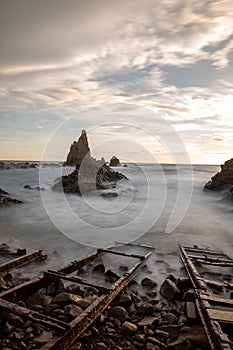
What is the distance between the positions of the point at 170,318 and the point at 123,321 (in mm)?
756

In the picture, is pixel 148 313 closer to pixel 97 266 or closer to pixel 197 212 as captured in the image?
pixel 97 266

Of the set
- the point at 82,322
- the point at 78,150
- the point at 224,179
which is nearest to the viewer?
the point at 82,322

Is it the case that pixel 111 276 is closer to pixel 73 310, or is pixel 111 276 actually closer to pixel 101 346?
pixel 73 310

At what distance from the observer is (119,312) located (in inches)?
153

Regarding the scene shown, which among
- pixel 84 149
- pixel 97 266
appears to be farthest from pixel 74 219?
pixel 84 149

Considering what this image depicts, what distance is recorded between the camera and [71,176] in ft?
71.3

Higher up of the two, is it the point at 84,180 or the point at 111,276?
the point at 84,180

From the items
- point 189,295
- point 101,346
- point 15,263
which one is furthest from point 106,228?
point 101,346

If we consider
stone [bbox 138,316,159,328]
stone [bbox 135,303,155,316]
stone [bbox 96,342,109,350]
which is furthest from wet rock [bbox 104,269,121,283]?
stone [bbox 96,342,109,350]

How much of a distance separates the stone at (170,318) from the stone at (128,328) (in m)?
0.58

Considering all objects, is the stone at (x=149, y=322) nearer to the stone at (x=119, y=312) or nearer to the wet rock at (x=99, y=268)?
the stone at (x=119, y=312)

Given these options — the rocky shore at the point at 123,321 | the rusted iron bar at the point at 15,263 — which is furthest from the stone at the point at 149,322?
the rusted iron bar at the point at 15,263

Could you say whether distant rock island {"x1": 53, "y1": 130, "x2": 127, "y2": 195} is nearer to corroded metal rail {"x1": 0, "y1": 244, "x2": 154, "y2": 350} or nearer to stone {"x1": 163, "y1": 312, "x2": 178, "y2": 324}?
corroded metal rail {"x1": 0, "y1": 244, "x2": 154, "y2": 350}

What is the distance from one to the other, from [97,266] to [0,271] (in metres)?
2.09
